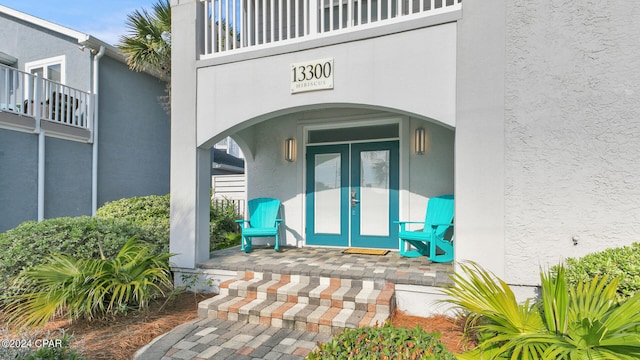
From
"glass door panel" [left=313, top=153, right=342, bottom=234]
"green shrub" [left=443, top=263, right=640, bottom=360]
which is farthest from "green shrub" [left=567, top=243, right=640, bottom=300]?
"glass door panel" [left=313, top=153, right=342, bottom=234]

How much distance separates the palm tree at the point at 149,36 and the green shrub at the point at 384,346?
886cm

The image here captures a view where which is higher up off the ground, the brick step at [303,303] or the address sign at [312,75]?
the address sign at [312,75]

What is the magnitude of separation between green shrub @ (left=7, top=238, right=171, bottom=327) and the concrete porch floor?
1098mm

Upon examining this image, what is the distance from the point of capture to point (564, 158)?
147 inches

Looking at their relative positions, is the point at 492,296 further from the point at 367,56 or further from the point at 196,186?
the point at 196,186

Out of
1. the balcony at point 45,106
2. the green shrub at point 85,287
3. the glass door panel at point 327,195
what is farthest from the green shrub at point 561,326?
the balcony at point 45,106

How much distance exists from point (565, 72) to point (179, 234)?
5.73 m

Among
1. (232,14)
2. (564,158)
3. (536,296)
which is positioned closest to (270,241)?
(232,14)

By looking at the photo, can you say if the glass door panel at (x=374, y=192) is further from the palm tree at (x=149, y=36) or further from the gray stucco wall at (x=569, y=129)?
the palm tree at (x=149, y=36)

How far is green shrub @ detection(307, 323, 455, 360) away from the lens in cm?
207

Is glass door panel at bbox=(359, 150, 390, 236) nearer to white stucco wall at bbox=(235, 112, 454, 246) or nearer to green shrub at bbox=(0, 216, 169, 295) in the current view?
white stucco wall at bbox=(235, 112, 454, 246)

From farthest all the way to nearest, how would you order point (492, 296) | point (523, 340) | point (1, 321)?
1. point (1, 321)
2. point (492, 296)
3. point (523, 340)

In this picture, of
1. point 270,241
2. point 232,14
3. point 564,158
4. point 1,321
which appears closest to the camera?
point 564,158

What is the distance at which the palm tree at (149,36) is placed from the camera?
28.5ft
